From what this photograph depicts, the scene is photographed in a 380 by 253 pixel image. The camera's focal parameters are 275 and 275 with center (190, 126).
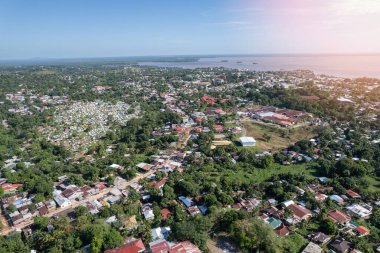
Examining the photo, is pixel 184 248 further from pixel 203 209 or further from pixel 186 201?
pixel 186 201

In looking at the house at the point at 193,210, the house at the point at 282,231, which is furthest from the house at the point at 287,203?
the house at the point at 193,210

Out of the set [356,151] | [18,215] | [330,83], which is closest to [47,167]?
[18,215]

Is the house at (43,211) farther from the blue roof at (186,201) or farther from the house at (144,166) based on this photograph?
the blue roof at (186,201)

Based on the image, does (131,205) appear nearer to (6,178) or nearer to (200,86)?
(6,178)

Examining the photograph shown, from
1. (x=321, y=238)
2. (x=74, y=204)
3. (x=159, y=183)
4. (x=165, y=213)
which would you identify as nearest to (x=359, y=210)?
(x=321, y=238)

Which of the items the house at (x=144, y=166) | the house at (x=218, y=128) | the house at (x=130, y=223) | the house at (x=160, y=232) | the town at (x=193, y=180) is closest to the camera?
the town at (x=193, y=180)

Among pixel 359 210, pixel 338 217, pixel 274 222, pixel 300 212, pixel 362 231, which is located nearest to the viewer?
pixel 362 231
